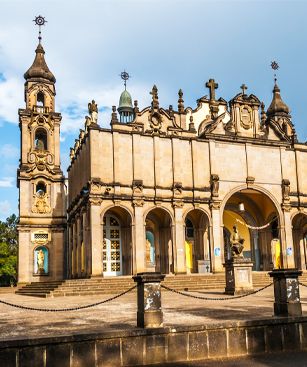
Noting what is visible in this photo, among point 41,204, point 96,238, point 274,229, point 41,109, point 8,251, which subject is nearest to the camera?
point 96,238

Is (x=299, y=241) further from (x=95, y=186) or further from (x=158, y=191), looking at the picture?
(x=95, y=186)

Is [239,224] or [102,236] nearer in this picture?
[102,236]

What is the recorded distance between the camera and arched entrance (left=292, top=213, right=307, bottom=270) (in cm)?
3991

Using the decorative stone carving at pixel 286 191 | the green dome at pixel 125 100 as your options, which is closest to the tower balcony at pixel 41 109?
the decorative stone carving at pixel 286 191

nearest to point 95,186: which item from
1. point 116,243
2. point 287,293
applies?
point 116,243

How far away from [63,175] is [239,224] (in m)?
16.6

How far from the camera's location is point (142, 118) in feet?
121

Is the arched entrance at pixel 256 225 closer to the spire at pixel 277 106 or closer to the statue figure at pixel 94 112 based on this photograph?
the statue figure at pixel 94 112

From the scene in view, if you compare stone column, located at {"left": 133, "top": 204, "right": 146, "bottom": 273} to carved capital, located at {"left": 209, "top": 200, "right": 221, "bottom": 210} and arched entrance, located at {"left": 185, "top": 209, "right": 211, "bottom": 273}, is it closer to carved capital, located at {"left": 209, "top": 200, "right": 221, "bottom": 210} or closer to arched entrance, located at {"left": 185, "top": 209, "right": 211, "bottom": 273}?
arched entrance, located at {"left": 185, "top": 209, "right": 211, "bottom": 273}

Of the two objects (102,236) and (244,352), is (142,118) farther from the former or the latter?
(244,352)

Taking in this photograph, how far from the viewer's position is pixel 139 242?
→ 32.1 m

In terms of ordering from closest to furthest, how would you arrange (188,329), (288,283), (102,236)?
(188,329) → (288,283) → (102,236)

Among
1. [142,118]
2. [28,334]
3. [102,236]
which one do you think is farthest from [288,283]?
[142,118]

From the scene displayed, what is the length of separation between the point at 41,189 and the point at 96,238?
1465 centimetres
